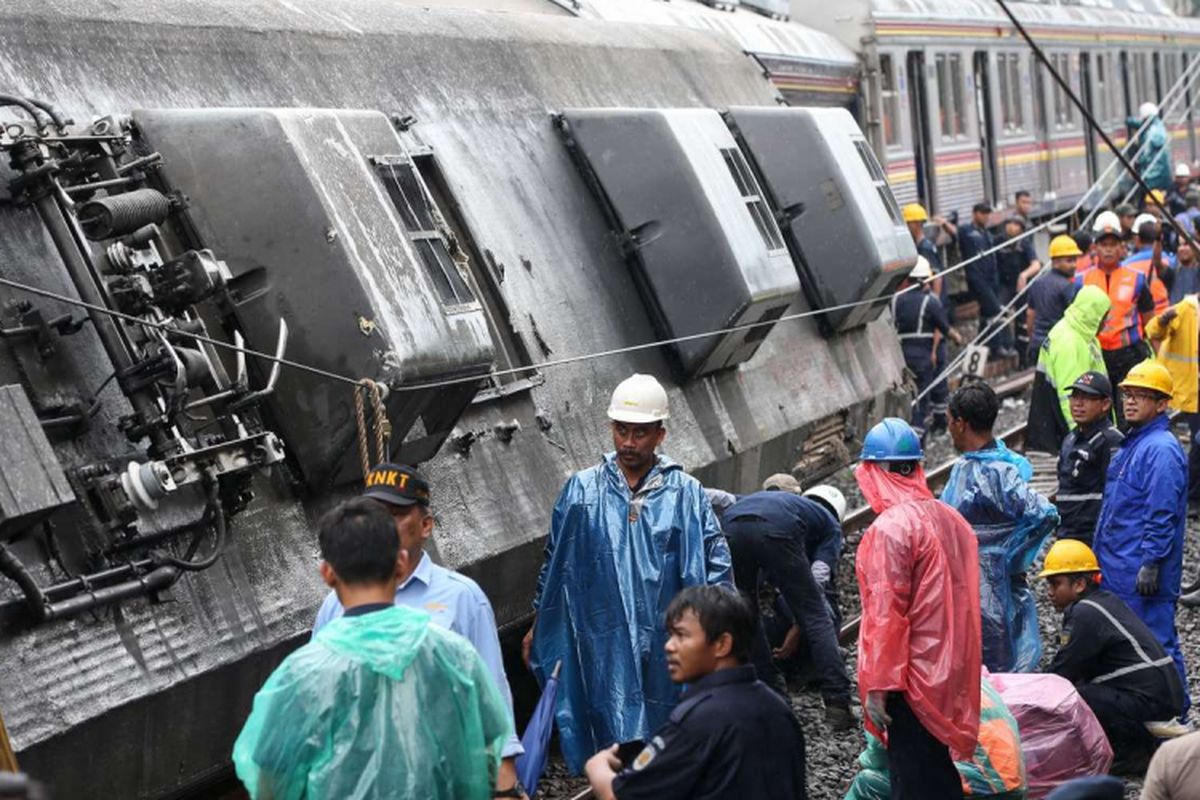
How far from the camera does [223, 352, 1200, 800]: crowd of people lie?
4387 mm

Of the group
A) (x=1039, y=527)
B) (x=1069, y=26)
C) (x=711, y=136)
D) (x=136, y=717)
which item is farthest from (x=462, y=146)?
(x=1069, y=26)

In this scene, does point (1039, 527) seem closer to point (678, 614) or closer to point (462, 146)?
point (462, 146)

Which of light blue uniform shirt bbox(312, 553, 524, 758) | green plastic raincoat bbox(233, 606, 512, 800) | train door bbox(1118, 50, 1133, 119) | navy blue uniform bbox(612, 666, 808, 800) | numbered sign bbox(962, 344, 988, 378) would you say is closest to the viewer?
green plastic raincoat bbox(233, 606, 512, 800)

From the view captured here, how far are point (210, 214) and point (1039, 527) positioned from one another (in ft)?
12.4

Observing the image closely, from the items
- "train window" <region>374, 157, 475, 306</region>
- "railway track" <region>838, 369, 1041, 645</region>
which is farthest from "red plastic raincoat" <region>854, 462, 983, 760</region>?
"railway track" <region>838, 369, 1041, 645</region>

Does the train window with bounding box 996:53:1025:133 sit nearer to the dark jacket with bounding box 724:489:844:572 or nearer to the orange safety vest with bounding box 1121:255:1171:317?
the orange safety vest with bounding box 1121:255:1171:317

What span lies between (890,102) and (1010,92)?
465 cm

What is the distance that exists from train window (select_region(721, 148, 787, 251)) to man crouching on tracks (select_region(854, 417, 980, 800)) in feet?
13.4

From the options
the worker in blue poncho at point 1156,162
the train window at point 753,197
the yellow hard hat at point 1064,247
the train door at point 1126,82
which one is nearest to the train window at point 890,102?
the worker in blue poncho at point 1156,162

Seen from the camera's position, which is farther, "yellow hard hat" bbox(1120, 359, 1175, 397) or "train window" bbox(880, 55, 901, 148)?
"train window" bbox(880, 55, 901, 148)

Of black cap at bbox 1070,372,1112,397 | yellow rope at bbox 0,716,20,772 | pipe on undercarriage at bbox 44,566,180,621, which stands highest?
pipe on undercarriage at bbox 44,566,180,621

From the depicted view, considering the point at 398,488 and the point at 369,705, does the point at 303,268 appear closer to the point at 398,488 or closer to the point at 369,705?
the point at 398,488

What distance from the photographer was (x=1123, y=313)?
46.9 ft

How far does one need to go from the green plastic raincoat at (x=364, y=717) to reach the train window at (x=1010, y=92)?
2169 centimetres
